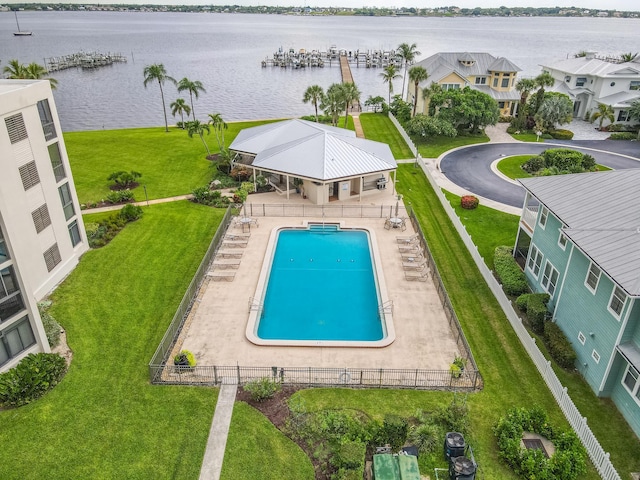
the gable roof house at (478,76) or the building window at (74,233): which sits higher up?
the gable roof house at (478,76)

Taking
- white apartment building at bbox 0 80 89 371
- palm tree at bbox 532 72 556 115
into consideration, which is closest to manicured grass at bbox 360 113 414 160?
palm tree at bbox 532 72 556 115

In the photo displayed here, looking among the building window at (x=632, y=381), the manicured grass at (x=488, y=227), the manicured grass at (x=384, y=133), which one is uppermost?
the building window at (x=632, y=381)

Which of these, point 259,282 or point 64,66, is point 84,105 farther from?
point 259,282

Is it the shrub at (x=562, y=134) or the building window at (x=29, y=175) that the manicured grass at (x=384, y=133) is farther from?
the building window at (x=29, y=175)

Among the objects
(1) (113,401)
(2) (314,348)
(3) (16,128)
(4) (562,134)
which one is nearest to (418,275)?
(2) (314,348)

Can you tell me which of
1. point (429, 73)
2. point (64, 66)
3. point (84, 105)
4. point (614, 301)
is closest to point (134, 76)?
point (64, 66)

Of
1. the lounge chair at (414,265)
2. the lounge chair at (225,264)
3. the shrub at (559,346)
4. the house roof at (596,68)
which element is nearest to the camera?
the shrub at (559,346)

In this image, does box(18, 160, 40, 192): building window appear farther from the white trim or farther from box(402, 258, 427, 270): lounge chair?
the white trim

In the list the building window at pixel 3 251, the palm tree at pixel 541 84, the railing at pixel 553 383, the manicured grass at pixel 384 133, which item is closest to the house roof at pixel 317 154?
the manicured grass at pixel 384 133
